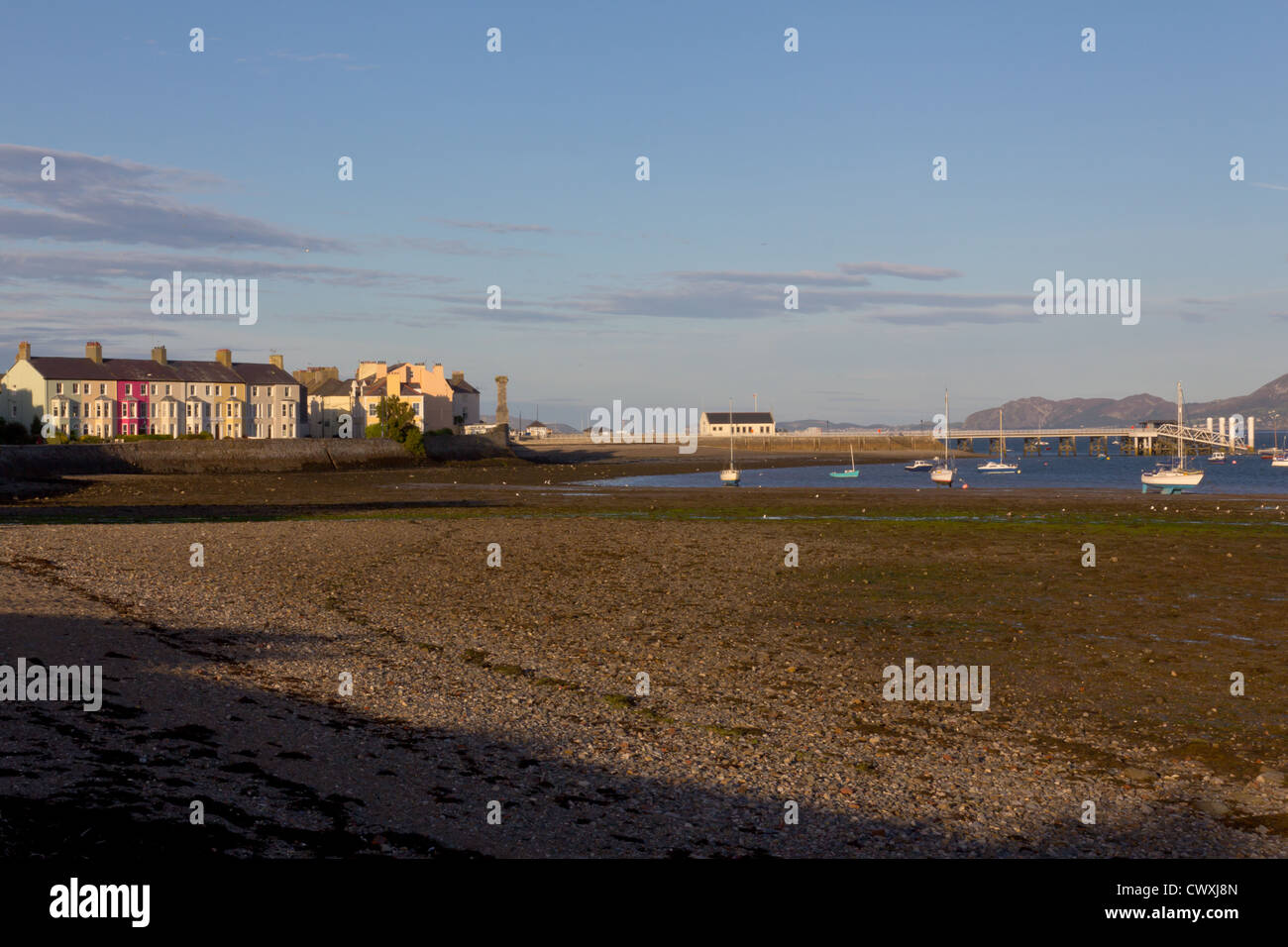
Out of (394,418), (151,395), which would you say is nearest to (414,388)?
(394,418)

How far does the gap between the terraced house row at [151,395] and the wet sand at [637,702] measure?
92.0 metres

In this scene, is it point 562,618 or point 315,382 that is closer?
point 562,618

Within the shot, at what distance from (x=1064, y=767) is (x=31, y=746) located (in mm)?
11120

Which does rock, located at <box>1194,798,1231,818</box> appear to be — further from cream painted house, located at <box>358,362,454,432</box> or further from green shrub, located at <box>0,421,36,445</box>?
cream painted house, located at <box>358,362,454,432</box>

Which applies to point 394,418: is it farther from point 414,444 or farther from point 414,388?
point 414,388

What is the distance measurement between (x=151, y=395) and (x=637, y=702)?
11888 centimetres

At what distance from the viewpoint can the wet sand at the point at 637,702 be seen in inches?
376

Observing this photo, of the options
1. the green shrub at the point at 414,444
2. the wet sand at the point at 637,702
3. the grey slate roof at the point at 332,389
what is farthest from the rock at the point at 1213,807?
the grey slate roof at the point at 332,389

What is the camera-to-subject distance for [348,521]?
41344 mm

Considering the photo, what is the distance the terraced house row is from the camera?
4466 inches

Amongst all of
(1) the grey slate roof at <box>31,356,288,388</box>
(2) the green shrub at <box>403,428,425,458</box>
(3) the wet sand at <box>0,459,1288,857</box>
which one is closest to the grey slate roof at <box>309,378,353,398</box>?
(1) the grey slate roof at <box>31,356,288,388</box>

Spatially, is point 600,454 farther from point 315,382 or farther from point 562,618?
point 562,618

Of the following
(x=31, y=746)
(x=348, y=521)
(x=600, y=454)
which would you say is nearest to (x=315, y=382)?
(x=600, y=454)
